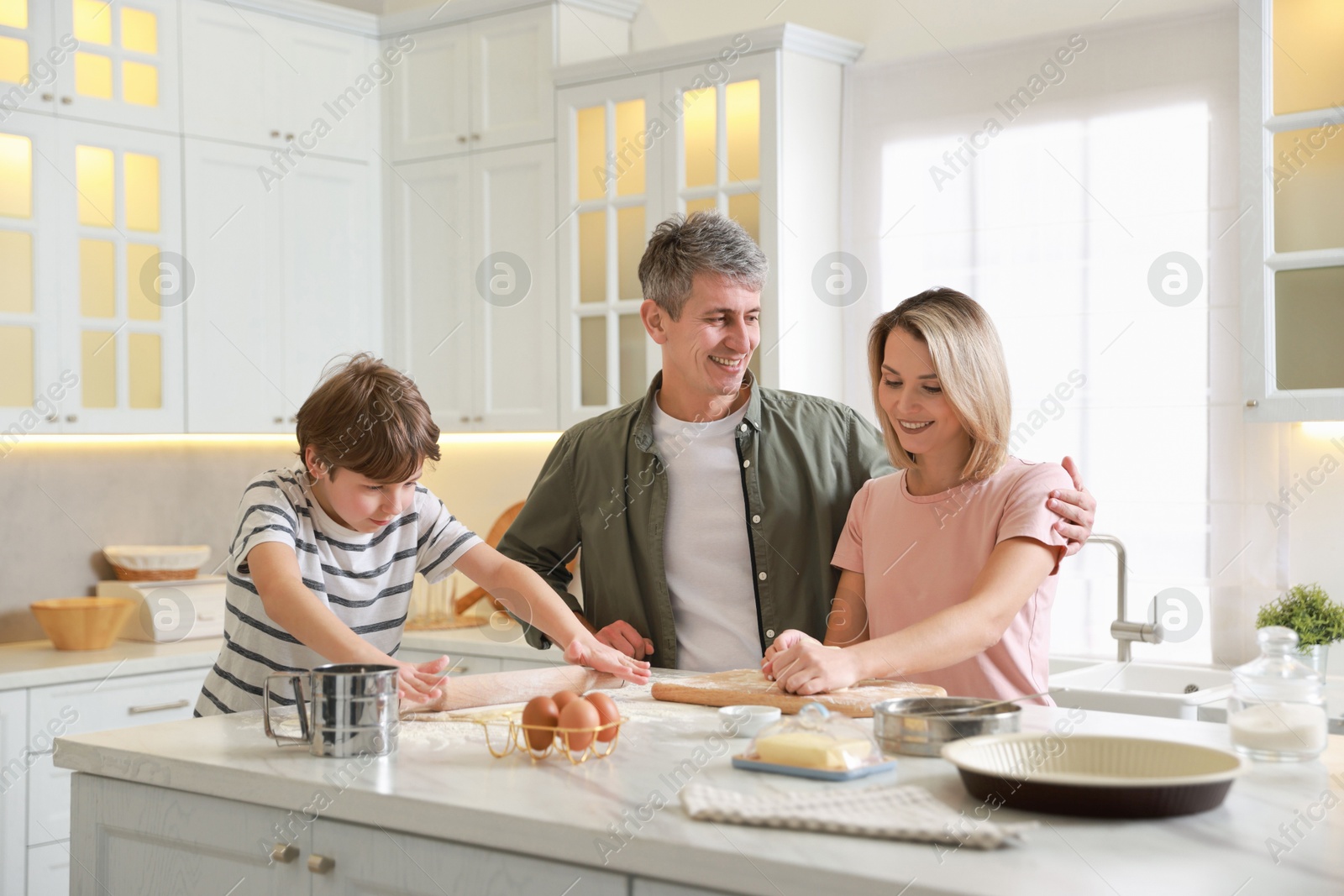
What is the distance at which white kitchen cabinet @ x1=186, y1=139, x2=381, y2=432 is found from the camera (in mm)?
3531

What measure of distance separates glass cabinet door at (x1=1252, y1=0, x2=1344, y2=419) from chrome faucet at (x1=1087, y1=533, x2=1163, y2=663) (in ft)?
1.44

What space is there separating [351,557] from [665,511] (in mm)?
615

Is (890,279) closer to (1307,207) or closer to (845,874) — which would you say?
(1307,207)

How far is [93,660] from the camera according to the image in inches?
123

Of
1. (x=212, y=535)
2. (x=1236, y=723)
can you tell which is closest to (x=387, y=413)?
(x=1236, y=723)

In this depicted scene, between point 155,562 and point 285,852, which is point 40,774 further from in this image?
point 285,852

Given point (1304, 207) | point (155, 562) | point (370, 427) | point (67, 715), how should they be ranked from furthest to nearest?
point (155, 562), point (67, 715), point (1304, 207), point (370, 427)

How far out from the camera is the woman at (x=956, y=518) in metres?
1.65

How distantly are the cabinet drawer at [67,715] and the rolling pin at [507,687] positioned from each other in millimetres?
1580

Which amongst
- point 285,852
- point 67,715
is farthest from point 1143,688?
point 67,715

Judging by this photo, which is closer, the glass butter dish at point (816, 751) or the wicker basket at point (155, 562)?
the glass butter dish at point (816, 751)

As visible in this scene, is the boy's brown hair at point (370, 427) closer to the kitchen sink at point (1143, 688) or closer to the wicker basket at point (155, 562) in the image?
the kitchen sink at point (1143, 688)

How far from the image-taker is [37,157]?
3.21m

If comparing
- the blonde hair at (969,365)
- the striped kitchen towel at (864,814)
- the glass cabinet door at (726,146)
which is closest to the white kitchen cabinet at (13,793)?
the glass cabinet door at (726,146)
